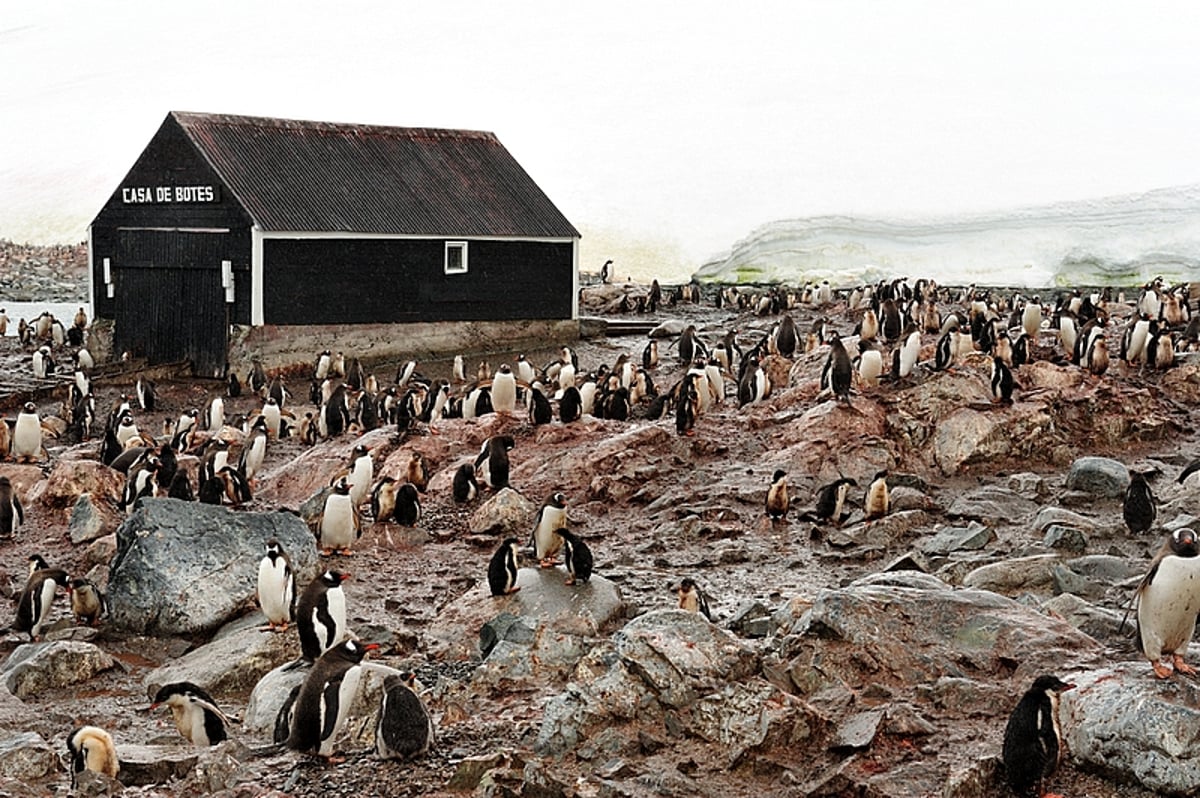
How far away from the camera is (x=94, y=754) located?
26.2 ft

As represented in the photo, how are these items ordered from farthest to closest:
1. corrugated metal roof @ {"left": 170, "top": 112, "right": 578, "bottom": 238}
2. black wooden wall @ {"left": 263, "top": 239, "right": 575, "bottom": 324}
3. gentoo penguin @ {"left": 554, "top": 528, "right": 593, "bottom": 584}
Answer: corrugated metal roof @ {"left": 170, "top": 112, "right": 578, "bottom": 238} < black wooden wall @ {"left": 263, "top": 239, "right": 575, "bottom": 324} < gentoo penguin @ {"left": 554, "top": 528, "right": 593, "bottom": 584}

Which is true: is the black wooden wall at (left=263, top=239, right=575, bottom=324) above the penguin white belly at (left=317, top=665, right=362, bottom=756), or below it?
above

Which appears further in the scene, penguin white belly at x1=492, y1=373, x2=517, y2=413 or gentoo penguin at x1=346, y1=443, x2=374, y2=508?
penguin white belly at x1=492, y1=373, x2=517, y2=413

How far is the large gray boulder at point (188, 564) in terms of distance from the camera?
12102mm

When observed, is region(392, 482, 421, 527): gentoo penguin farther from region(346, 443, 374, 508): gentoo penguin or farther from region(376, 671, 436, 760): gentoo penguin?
region(376, 671, 436, 760): gentoo penguin

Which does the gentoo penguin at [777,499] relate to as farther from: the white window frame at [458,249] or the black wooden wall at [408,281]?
the white window frame at [458,249]

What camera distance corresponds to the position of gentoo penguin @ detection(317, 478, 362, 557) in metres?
13.9

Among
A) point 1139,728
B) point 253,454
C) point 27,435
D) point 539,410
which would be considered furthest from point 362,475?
point 1139,728

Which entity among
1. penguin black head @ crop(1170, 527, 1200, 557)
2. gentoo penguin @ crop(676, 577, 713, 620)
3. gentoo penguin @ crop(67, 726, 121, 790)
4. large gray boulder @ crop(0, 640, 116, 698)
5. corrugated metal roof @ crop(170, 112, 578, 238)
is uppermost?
corrugated metal roof @ crop(170, 112, 578, 238)

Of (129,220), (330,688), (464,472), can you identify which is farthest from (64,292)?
(330,688)

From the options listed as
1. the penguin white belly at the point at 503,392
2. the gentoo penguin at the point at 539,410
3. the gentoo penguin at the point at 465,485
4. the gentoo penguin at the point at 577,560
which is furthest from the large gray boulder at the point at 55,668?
the penguin white belly at the point at 503,392

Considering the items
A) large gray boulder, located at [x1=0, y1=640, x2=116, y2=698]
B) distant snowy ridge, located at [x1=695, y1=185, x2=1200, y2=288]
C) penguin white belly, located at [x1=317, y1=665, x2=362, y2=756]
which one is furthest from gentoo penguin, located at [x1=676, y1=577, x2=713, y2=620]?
distant snowy ridge, located at [x1=695, y1=185, x2=1200, y2=288]

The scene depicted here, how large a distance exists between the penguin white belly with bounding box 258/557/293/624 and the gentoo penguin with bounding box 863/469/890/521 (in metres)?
6.27

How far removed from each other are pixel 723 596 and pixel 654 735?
463cm
